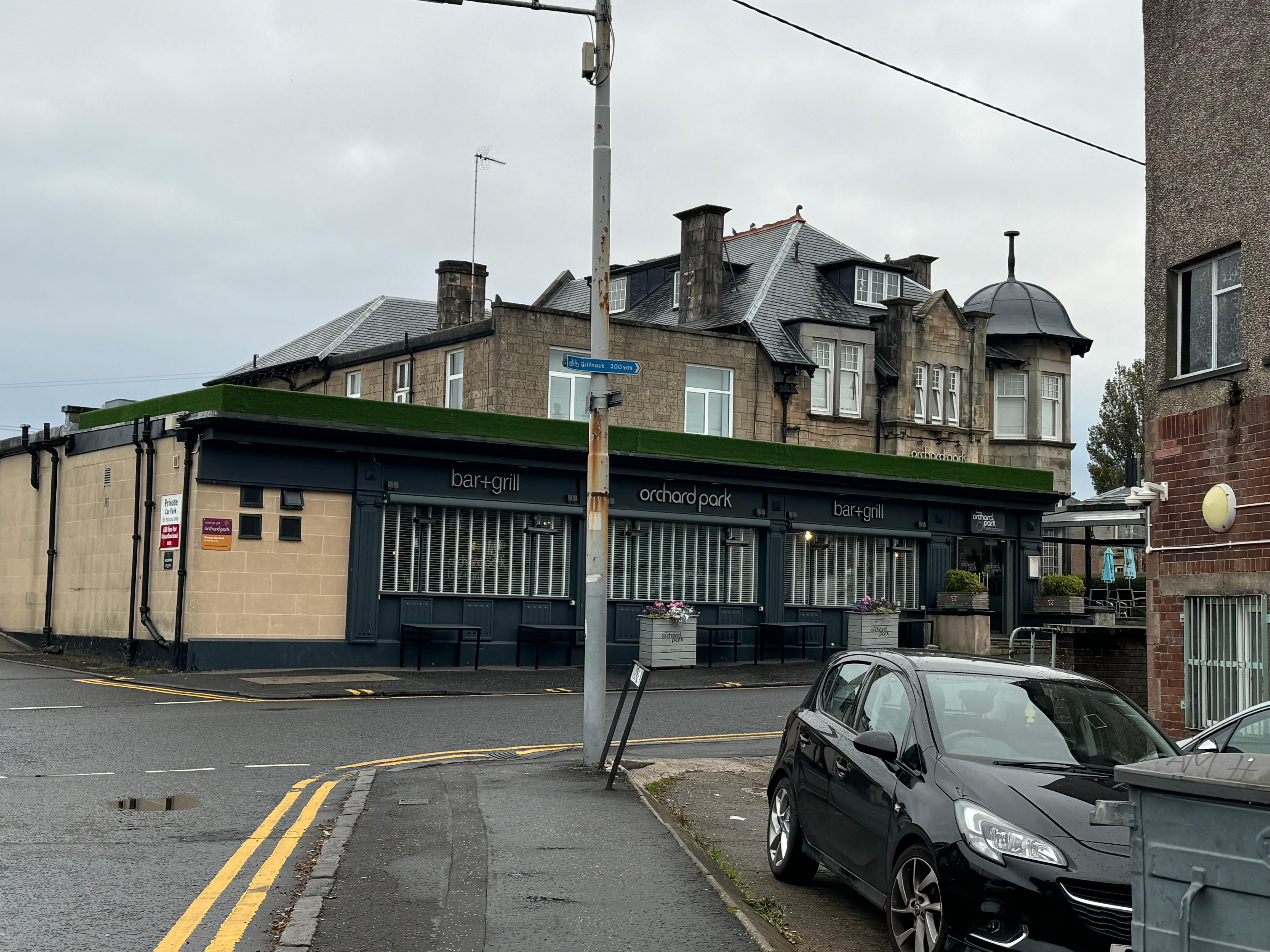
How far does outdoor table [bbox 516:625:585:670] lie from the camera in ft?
85.1

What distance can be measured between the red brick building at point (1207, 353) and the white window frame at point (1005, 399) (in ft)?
87.4

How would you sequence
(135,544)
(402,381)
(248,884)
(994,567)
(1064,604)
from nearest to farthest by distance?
(248,884)
(135,544)
(1064,604)
(994,567)
(402,381)

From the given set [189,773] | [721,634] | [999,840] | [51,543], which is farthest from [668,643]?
[999,840]

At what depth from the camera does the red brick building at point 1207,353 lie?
13.1 metres

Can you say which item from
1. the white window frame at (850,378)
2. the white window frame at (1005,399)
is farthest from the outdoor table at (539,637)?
the white window frame at (1005,399)

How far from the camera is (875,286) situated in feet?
131

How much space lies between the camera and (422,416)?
994 inches

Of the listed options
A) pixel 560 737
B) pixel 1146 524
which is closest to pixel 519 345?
pixel 560 737

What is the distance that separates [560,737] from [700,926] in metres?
9.09

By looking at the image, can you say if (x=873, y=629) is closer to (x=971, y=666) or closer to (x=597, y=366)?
(x=597, y=366)

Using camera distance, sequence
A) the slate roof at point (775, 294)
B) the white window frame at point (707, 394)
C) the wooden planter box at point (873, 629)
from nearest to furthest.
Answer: the wooden planter box at point (873, 629) < the white window frame at point (707, 394) < the slate roof at point (775, 294)

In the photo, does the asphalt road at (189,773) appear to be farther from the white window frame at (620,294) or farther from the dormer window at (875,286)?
the white window frame at (620,294)

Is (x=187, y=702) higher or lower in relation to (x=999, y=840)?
lower

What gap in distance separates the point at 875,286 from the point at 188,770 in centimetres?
3072
